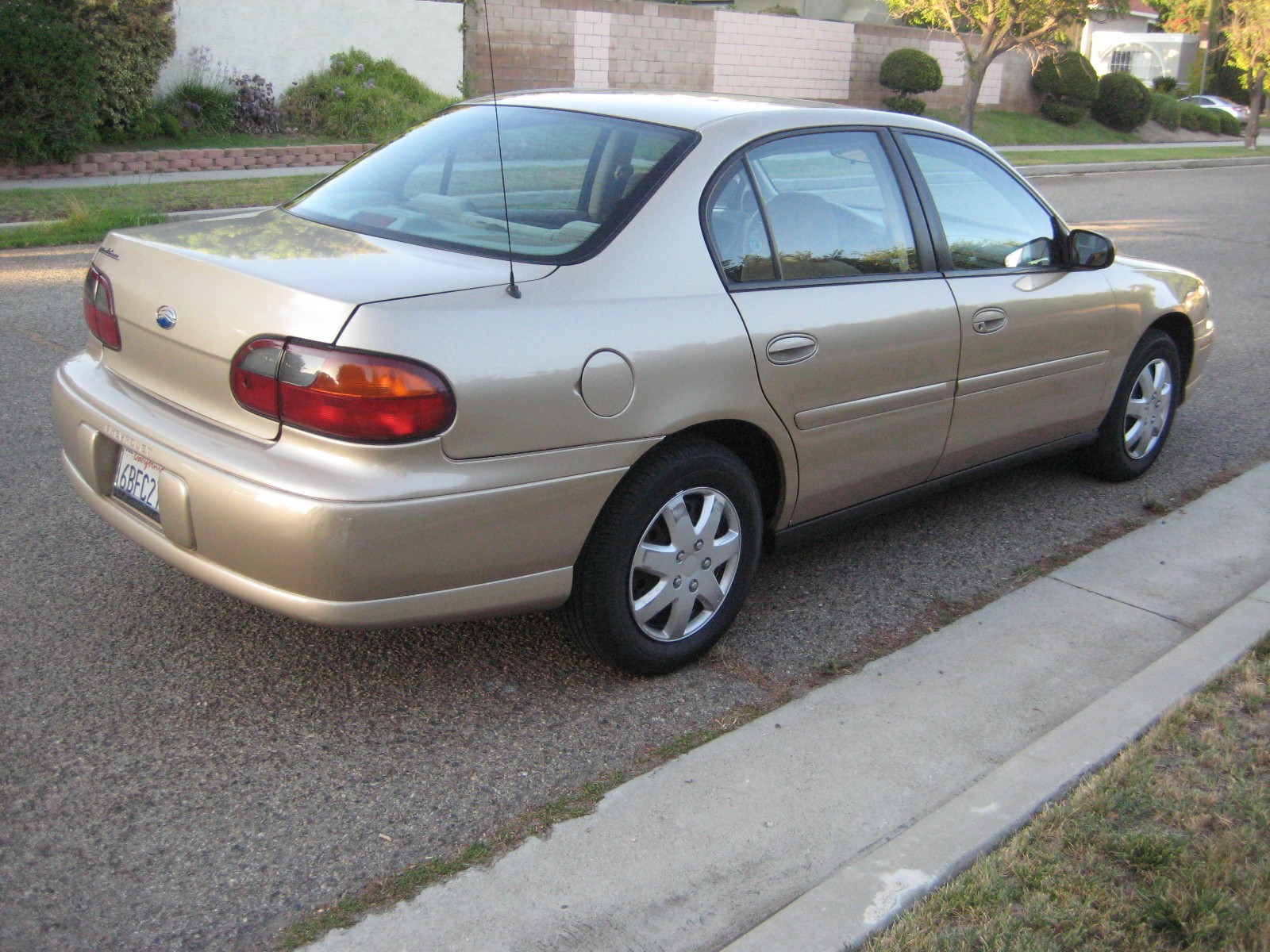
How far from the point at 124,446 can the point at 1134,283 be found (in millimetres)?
3978

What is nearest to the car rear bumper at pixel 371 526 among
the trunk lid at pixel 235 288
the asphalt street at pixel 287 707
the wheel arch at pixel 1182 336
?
the trunk lid at pixel 235 288

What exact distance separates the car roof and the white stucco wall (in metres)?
14.5

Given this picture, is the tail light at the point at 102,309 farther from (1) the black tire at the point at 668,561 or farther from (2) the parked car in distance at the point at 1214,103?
(2) the parked car in distance at the point at 1214,103

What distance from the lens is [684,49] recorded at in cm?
2841

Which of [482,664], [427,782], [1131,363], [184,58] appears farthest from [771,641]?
[184,58]

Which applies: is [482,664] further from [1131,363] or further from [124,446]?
[1131,363]

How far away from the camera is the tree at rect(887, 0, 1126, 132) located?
26.5 metres

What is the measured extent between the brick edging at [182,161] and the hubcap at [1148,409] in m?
10.9

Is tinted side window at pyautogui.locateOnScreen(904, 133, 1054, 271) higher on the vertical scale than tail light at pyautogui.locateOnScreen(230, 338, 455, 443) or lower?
higher

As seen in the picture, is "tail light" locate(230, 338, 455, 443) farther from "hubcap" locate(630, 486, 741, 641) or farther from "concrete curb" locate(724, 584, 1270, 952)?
"concrete curb" locate(724, 584, 1270, 952)

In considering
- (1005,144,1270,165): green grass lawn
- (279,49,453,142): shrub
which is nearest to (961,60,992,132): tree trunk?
(1005,144,1270,165): green grass lawn

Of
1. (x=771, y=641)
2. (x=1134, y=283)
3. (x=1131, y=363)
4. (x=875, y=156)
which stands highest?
(x=875, y=156)

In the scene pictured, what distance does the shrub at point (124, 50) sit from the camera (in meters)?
14.8

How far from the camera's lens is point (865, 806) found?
2.95m
